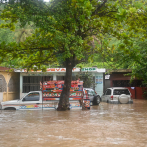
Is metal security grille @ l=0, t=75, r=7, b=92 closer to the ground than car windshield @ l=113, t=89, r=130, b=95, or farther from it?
farther from it


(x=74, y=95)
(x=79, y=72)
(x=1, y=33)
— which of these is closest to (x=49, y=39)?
(x=74, y=95)

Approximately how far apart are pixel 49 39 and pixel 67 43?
3.58ft

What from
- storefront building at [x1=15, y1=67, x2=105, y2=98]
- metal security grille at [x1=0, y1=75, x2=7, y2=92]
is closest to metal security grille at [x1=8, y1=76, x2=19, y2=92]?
storefront building at [x1=15, y1=67, x2=105, y2=98]

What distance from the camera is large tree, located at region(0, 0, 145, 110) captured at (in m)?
11.4

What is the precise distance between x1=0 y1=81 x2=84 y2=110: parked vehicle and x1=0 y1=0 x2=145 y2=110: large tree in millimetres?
444

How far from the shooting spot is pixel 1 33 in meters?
37.9

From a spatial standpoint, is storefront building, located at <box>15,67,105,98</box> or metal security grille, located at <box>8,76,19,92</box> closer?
metal security grille, located at <box>8,76,19,92</box>

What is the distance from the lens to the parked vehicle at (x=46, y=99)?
1462cm

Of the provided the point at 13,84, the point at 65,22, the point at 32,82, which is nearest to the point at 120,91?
the point at 32,82

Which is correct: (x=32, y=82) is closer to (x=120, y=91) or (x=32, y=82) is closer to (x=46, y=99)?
(x=120, y=91)

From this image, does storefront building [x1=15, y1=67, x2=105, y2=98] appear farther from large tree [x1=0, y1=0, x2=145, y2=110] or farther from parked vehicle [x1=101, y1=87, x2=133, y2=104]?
large tree [x1=0, y1=0, x2=145, y2=110]

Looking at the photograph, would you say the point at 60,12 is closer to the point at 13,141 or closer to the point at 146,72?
the point at 13,141

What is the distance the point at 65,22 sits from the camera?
13188 mm

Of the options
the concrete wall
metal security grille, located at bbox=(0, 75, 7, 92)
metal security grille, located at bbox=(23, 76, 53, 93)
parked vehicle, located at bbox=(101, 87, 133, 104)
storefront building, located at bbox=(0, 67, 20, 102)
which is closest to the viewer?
parked vehicle, located at bbox=(101, 87, 133, 104)
